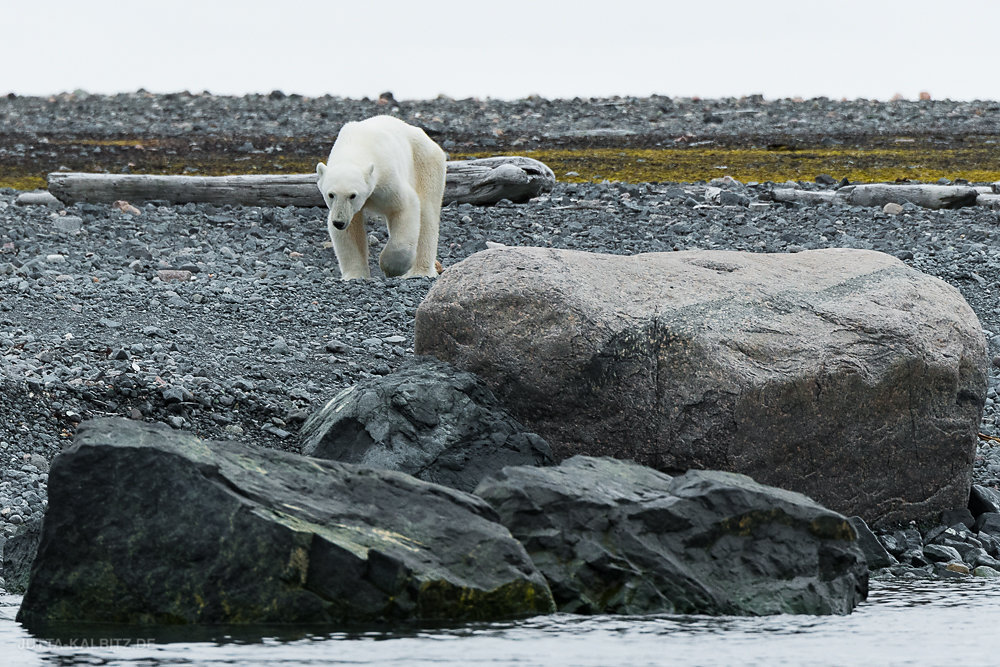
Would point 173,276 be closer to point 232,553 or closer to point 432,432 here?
point 432,432

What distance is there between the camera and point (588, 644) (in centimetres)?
525

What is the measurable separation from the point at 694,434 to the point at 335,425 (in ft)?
6.76

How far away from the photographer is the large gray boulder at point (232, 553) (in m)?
5.39

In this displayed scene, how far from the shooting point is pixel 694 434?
723 centimetres

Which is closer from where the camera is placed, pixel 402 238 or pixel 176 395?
pixel 176 395

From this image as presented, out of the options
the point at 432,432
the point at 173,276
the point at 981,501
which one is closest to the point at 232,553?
the point at 432,432

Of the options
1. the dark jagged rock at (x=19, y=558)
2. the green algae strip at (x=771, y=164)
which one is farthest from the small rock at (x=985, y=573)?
the green algae strip at (x=771, y=164)

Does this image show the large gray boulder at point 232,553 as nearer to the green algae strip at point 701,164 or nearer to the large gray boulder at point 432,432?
the large gray boulder at point 432,432

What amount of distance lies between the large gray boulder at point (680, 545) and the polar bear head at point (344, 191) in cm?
526

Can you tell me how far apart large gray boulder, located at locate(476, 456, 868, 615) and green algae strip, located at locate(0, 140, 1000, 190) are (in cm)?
1748

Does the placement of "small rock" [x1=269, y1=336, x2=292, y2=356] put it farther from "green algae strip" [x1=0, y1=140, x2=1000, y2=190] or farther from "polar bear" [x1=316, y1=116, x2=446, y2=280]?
"green algae strip" [x1=0, y1=140, x2=1000, y2=190]

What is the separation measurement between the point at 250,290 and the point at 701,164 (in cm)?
1774

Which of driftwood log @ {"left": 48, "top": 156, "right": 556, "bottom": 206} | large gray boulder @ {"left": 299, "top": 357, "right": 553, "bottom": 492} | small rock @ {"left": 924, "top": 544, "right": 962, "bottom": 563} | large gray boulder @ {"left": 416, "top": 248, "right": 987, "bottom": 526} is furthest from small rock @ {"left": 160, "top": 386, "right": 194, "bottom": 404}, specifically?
driftwood log @ {"left": 48, "top": 156, "right": 556, "bottom": 206}

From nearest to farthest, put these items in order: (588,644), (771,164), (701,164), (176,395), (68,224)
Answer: (588,644), (176,395), (68,224), (771,164), (701,164)
